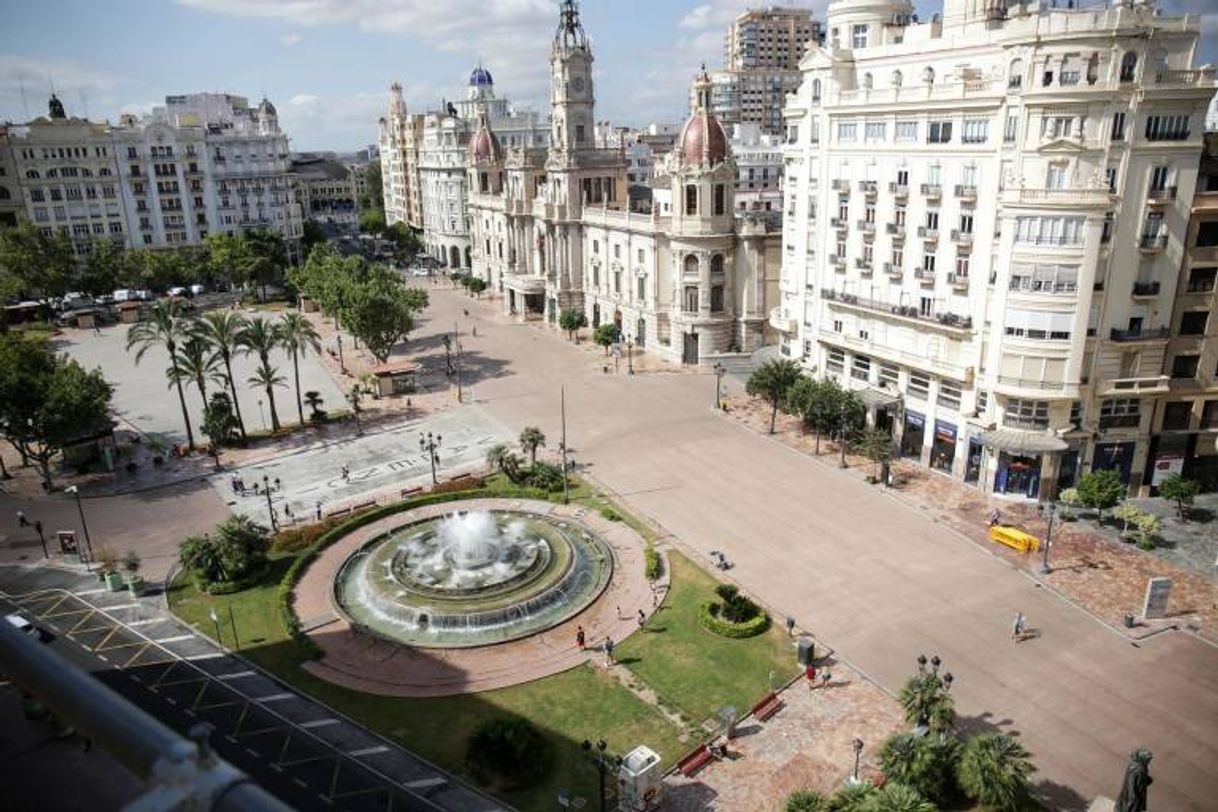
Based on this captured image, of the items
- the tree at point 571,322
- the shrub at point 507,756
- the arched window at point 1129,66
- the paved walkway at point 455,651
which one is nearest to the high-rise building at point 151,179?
the tree at point 571,322

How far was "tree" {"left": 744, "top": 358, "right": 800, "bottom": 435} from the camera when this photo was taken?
224 ft

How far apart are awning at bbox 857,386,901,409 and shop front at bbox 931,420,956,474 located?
139 inches

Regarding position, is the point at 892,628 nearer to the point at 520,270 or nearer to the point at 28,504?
the point at 28,504

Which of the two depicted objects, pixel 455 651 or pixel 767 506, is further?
pixel 767 506

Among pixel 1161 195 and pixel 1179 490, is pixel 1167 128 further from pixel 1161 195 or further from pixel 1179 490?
pixel 1179 490

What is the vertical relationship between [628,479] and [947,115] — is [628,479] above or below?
below

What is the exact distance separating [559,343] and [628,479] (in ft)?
144

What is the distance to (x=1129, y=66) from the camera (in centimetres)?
4925

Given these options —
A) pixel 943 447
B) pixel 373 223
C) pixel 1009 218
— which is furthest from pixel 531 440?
pixel 373 223

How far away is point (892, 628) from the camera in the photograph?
42188 mm

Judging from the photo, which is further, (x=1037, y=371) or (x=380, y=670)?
(x=1037, y=371)

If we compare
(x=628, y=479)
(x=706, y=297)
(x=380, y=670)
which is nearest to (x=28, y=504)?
(x=380, y=670)

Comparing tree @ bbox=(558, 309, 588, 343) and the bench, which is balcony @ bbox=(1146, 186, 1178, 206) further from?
tree @ bbox=(558, 309, 588, 343)

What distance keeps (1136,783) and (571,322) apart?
81.1m
